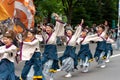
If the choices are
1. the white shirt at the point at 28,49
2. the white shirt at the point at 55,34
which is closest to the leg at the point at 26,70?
the white shirt at the point at 28,49

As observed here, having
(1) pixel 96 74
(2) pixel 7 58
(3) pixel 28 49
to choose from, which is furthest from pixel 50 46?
(1) pixel 96 74

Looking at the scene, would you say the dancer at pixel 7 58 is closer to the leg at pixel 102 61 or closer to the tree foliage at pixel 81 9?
the leg at pixel 102 61

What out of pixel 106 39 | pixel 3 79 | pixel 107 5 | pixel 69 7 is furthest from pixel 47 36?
pixel 107 5

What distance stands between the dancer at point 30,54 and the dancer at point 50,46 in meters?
0.92

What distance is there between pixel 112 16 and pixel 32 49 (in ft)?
130

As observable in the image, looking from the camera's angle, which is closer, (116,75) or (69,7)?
(116,75)

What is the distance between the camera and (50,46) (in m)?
10.5

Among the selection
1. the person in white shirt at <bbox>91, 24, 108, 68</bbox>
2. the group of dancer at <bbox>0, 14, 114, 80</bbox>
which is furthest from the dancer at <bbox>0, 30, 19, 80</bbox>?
the person in white shirt at <bbox>91, 24, 108, 68</bbox>

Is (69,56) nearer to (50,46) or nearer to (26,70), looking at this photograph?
(50,46)

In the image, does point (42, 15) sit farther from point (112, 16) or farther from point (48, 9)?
point (112, 16)

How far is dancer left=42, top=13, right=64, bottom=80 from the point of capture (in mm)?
10406

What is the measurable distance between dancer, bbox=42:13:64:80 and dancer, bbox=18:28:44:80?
92 cm

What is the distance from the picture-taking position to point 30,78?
9266mm

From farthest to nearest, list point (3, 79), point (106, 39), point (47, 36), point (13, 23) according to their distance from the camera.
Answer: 1. point (106, 39)
2. point (13, 23)
3. point (47, 36)
4. point (3, 79)
